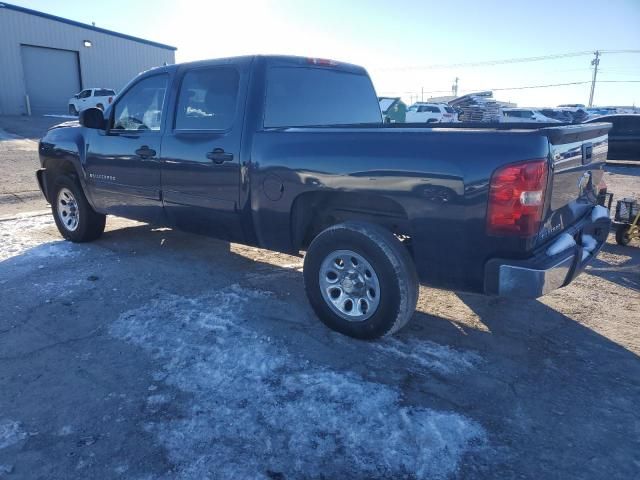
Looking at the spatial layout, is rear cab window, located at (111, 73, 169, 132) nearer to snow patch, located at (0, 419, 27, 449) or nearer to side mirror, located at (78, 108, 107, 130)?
side mirror, located at (78, 108, 107, 130)

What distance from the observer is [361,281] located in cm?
332

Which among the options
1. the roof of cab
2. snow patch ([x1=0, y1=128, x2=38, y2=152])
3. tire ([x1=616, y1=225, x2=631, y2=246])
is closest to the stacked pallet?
tire ([x1=616, y1=225, x2=631, y2=246])

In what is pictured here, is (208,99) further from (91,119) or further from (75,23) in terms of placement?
(75,23)

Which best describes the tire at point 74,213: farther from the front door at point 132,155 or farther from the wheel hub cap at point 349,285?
the wheel hub cap at point 349,285

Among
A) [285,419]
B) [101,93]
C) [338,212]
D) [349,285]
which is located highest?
[101,93]

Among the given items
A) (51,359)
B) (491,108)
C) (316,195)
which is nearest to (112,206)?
(51,359)

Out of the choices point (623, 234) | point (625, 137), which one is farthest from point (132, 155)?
point (625, 137)

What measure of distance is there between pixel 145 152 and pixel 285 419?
10.2 ft

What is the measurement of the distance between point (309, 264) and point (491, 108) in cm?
2336

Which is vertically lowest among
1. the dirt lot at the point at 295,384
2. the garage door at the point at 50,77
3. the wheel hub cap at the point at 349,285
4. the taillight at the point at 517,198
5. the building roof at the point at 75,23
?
the dirt lot at the point at 295,384

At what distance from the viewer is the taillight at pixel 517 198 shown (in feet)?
8.36

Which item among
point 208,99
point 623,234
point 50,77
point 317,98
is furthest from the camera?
point 50,77

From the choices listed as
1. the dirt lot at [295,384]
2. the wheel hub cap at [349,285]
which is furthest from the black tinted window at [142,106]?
the wheel hub cap at [349,285]

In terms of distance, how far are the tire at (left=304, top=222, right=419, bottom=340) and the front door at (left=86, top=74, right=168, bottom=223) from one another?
204cm
